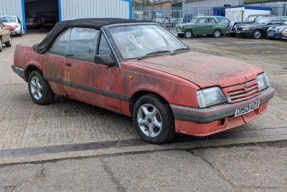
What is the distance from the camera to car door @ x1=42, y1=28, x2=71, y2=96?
5188 millimetres

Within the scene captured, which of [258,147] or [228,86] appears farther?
[258,147]

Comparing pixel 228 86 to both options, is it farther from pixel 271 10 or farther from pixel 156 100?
pixel 271 10

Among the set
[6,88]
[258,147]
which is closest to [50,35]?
[6,88]

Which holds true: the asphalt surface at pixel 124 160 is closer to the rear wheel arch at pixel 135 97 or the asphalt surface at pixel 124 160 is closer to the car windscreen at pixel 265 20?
the rear wheel arch at pixel 135 97

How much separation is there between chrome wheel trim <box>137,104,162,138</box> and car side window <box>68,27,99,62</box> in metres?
1.19

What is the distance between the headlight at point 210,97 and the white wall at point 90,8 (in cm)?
2649

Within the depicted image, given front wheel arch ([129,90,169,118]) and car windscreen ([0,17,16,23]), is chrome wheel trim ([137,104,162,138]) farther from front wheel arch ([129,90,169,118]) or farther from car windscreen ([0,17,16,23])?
car windscreen ([0,17,16,23])

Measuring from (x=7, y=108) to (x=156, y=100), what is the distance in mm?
3180

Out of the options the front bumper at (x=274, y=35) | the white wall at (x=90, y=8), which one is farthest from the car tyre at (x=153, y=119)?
the white wall at (x=90, y=8)

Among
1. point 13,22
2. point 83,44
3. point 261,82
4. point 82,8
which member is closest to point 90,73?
point 83,44

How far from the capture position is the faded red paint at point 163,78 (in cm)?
366

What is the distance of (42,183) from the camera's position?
317 cm

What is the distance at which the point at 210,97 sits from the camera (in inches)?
143

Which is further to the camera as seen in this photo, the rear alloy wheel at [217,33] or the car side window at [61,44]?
the rear alloy wheel at [217,33]
